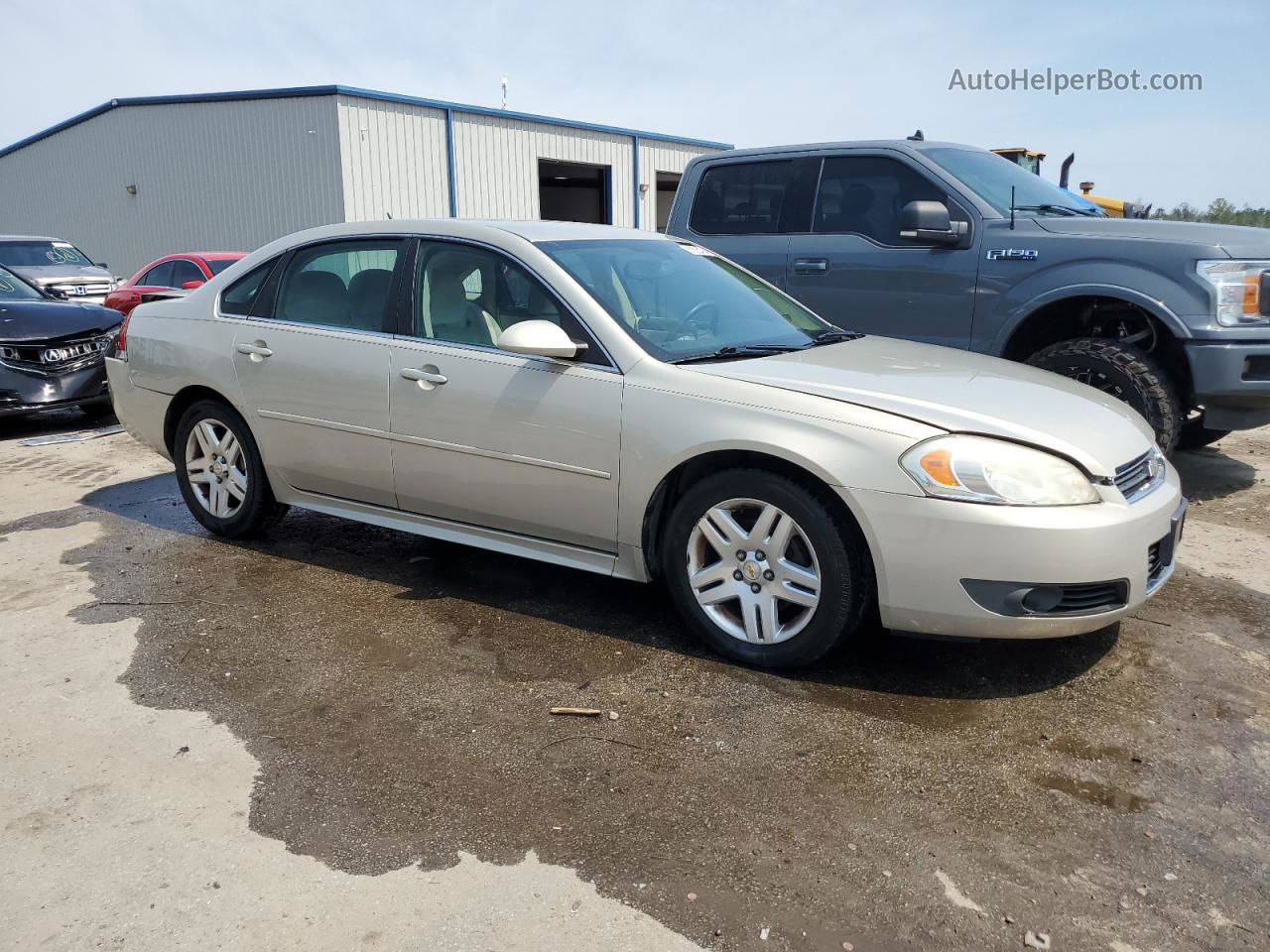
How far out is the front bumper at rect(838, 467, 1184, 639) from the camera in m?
3.14

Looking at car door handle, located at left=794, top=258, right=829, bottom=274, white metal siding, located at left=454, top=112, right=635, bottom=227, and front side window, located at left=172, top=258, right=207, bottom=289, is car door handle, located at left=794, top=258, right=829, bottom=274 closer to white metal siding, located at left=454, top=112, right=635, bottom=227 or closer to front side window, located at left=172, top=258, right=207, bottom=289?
front side window, located at left=172, top=258, right=207, bottom=289

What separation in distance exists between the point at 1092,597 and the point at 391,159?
728 inches

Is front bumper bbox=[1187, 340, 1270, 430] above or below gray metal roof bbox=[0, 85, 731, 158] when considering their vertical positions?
below

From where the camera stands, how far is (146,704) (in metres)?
3.45

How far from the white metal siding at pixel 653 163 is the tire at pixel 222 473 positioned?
21.5m

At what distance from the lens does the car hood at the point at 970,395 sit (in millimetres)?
3322

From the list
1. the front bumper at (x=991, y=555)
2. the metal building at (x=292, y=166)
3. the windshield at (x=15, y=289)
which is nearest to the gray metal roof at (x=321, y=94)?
the metal building at (x=292, y=166)

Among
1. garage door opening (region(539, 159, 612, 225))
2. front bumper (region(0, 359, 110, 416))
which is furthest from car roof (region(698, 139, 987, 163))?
garage door opening (region(539, 159, 612, 225))

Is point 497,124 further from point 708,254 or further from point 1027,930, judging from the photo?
point 1027,930

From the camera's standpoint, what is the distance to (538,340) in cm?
376

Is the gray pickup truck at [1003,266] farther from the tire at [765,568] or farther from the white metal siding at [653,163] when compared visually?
the white metal siding at [653,163]

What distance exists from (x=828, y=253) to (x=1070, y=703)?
12.4 feet

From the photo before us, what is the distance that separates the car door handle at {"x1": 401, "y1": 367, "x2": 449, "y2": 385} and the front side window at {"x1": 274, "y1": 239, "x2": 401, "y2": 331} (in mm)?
288

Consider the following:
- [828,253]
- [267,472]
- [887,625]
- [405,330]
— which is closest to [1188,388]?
[828,253]
